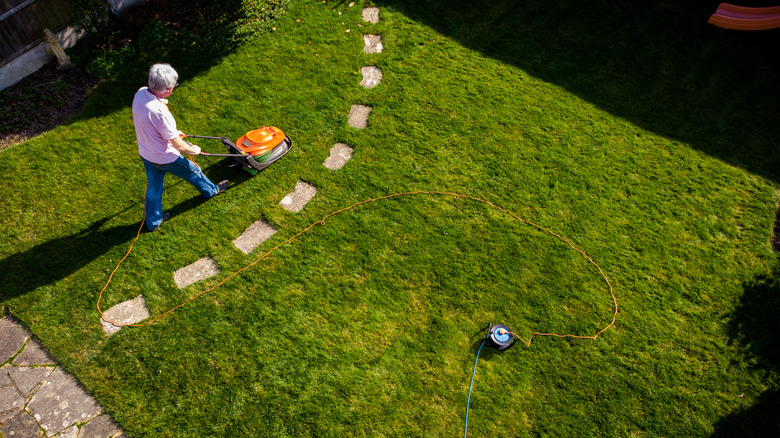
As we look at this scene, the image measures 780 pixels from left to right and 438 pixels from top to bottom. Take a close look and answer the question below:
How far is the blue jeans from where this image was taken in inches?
195

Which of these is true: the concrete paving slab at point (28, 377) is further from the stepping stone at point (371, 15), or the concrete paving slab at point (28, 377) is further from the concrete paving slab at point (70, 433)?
the stepping stone at point (371, 15)

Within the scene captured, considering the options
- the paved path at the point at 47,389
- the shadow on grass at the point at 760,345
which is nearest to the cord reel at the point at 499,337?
the shadow on grass at the point at 760,345

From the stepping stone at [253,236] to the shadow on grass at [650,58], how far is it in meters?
4.49

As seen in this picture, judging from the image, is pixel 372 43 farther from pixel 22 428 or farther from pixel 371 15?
pixel 22 428

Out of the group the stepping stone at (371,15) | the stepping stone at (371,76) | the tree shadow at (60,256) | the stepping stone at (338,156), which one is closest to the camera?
the tree shadow at (60,256)

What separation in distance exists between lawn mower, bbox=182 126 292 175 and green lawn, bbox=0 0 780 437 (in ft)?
0.86

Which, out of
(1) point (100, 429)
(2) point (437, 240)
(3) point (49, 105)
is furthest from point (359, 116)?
(1) point (100, 429)

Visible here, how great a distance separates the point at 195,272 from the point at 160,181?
1139 millimetres

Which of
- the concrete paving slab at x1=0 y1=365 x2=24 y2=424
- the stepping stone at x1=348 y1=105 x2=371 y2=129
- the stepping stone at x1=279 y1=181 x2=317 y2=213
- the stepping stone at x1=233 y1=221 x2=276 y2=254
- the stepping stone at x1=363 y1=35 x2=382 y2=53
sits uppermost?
the stepping stone at x1=363 y1=35 x2=382 y2=53

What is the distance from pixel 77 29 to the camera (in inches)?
267

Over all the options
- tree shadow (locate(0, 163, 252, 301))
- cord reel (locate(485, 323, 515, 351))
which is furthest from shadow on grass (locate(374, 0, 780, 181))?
tree shadow (locate(0, 163, 252, 301))

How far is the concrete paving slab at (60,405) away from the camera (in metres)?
4.36

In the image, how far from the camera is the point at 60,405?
4.45m

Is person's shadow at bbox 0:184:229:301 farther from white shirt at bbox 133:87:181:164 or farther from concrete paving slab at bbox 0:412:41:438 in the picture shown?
concrete paving slab at bbox 0:412:41:438
